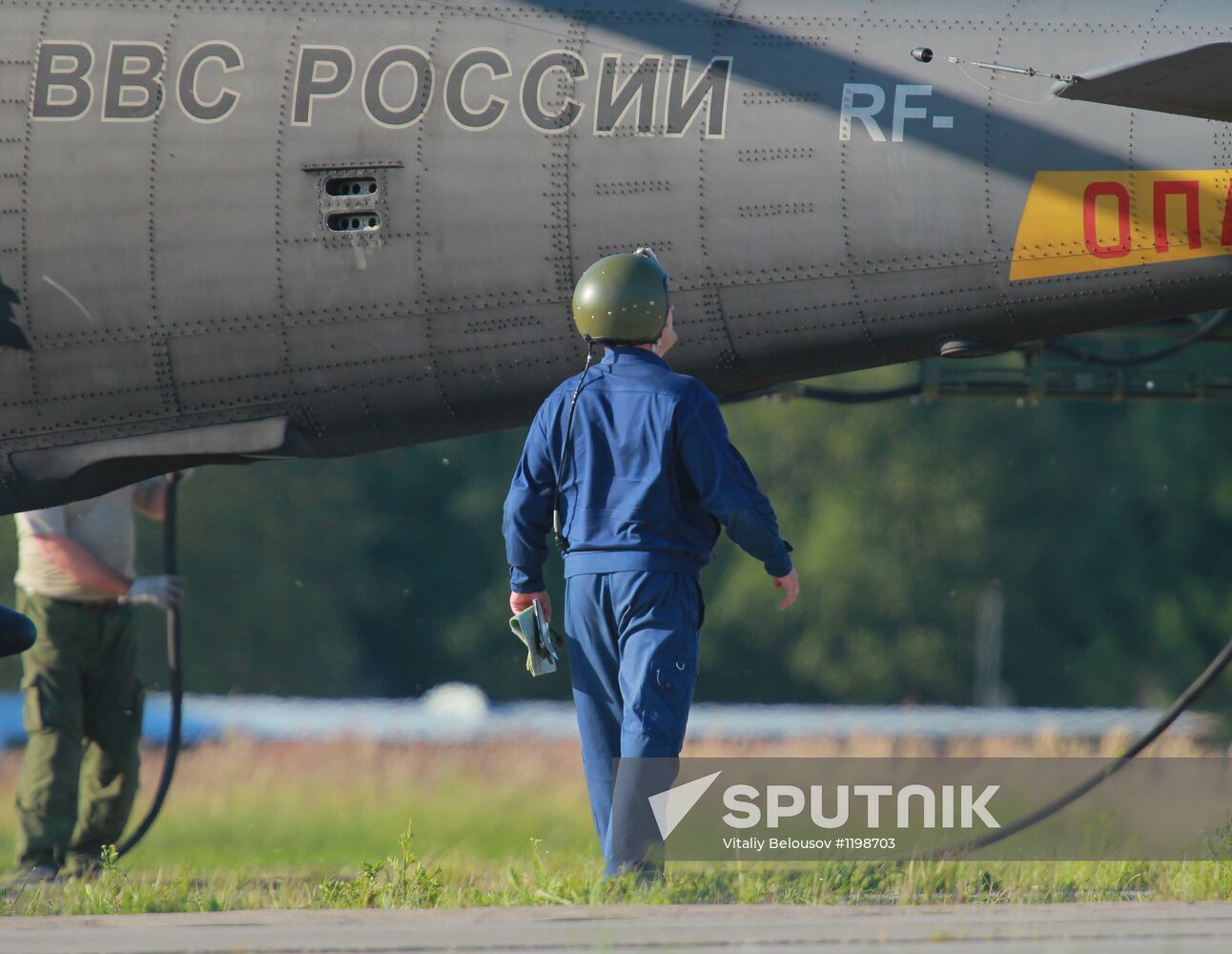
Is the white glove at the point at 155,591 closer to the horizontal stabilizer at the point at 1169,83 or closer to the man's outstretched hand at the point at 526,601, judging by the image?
the man's outstretched hand at the point at 526,601

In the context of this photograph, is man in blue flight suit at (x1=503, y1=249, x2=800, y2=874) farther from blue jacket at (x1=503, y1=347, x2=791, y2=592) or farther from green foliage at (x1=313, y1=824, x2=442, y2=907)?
green foliage at (x1=313, y1=824, x2=442, y2=907)

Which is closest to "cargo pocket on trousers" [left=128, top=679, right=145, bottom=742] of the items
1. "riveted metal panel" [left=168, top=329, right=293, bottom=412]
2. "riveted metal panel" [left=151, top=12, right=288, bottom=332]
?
"riveted metal panel" [left=168, top=329, right=293, bottom=412]

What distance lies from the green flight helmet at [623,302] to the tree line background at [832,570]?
65.7ft

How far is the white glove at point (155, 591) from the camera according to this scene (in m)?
8.01

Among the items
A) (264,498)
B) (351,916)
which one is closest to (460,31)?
(351,916)

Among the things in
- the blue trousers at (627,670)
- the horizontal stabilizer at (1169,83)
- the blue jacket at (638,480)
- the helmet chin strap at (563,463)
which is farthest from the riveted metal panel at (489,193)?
the horizontal stabilizer at (1169,83)

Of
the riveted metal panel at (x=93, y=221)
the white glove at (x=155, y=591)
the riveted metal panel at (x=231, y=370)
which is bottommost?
the white glove at (x=155, y=591)

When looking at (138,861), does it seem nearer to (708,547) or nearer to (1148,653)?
(708,547)

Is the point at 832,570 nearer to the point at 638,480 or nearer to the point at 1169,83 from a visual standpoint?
the point at 1169,83

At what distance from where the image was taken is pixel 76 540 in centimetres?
779

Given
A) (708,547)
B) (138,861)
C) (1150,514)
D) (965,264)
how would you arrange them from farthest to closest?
(1150,514) < (138,861) < (965,264) < (708,547)

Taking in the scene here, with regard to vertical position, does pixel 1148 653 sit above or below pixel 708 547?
below

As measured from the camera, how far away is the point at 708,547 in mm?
5121

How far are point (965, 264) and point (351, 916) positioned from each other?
3414 millimetres
